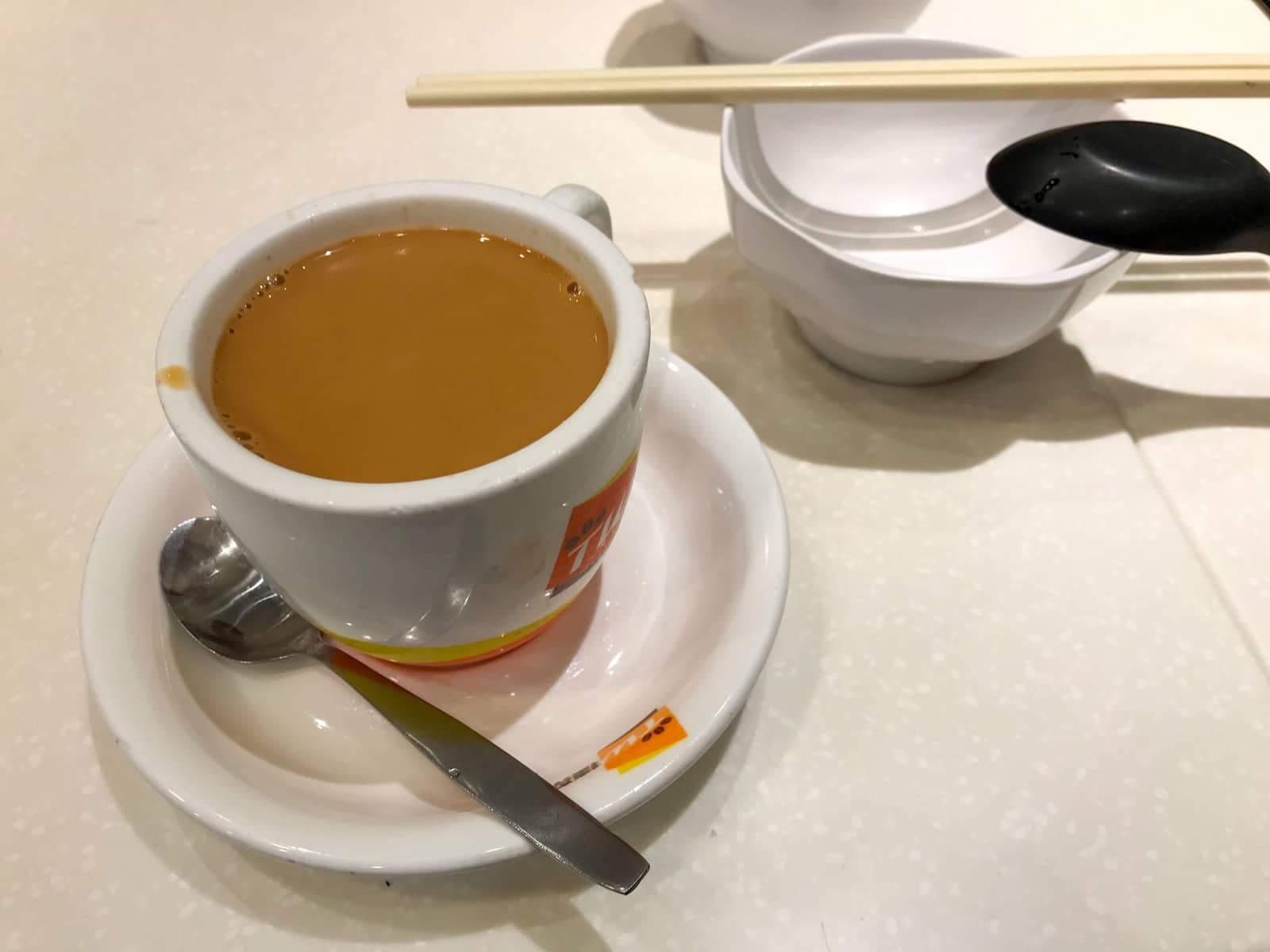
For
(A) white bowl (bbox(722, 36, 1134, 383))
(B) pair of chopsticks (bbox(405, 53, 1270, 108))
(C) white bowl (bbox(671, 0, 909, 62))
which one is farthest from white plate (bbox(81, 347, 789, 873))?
(C) white bowl (bbox(671, 0, 909, 62))

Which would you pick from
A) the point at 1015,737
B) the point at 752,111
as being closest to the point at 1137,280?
the point at 752,111

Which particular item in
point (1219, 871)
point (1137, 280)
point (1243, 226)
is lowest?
point (1219, 871)

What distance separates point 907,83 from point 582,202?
1.21ft

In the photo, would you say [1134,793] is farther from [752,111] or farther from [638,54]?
[638,54]

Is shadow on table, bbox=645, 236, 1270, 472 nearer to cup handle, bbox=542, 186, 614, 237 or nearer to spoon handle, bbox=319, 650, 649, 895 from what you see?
cup handle, bbox=542, 186, 614, 237

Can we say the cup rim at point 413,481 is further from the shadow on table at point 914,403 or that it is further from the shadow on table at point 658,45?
the shadow on table at point 658,45

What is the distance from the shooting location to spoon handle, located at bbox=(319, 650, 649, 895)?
Result: 1.43 feet

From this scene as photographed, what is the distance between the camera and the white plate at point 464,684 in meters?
0.45

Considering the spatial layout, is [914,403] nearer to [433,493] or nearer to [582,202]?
[582,202]

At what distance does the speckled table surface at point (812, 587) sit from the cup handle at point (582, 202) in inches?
10.1

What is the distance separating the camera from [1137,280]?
0.92 meters

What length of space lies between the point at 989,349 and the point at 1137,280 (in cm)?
35

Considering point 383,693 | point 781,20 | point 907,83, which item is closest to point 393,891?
point 383,693

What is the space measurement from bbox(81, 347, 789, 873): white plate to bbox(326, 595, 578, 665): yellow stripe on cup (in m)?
0.03
